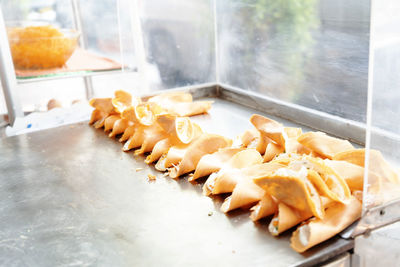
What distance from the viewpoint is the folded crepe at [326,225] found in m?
0.91

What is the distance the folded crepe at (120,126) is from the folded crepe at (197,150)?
0.44 meters

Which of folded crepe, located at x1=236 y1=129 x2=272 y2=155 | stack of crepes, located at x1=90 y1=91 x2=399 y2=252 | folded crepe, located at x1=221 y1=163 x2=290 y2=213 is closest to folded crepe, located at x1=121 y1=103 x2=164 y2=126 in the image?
stack of crepes, located at x1=90 y1=91 x2=399 y2=252

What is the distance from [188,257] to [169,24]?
1.77 metres

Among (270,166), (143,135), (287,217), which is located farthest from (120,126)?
(287,217)

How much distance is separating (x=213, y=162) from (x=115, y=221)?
0.36m

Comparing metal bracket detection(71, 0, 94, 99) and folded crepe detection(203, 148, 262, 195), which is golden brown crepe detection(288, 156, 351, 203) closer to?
folded crepe detection(203, 148, 262, 195)

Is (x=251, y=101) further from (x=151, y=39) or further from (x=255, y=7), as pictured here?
(x=151, y=39)

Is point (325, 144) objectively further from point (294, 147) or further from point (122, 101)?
point (122, 101)

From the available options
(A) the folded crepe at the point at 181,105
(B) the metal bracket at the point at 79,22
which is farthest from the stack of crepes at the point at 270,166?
(B) the metal bracket at the point at 79,22

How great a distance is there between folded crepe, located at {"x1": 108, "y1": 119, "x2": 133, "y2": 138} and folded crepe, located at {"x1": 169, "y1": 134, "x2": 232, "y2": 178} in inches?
17.5

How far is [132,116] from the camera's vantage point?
67.4 inches

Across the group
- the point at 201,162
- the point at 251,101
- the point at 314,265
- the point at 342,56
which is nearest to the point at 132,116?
the point at 201,162

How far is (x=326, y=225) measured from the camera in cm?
94

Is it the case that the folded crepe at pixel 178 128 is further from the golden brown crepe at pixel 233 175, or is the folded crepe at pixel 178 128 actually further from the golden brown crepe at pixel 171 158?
the golden brown crepe at pixel 233 175
